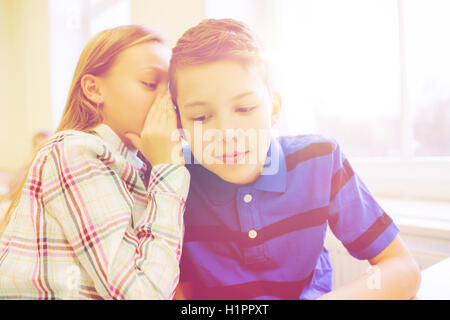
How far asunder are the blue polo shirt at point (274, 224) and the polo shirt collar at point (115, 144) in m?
0.09

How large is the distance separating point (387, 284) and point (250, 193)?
237mm

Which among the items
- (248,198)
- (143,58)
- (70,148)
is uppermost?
(143,58)

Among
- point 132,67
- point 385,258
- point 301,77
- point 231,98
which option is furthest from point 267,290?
point 301,77

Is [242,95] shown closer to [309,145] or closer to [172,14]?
[309,145]

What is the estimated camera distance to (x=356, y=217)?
528mm

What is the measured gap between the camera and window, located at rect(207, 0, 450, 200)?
0.93m

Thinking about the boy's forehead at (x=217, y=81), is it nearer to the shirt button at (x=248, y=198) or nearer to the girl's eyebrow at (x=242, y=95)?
the girl's eyebrow at (x=242, y=95)

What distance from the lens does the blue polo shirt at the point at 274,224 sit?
531 mm

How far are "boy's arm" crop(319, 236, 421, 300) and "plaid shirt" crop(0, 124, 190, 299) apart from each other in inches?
9.4

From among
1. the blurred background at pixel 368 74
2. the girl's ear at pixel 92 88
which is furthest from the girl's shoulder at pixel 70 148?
the blurred background at pixel 368 74

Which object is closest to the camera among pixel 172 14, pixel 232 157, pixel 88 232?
pixel 88 232

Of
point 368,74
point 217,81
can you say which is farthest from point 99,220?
point 368,74
